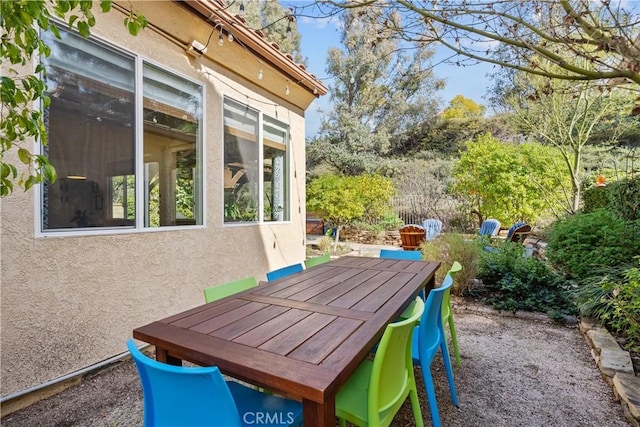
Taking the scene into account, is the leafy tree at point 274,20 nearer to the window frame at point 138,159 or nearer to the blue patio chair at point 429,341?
the window frame at point 138,159

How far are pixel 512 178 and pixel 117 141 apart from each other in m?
9.62

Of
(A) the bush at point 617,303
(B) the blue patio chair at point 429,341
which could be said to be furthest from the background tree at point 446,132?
(B) the blue patio chair at point 429,341

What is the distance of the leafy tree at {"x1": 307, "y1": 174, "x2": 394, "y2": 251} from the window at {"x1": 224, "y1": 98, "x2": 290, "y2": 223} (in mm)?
4207

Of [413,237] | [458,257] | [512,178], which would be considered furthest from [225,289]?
[512,178]

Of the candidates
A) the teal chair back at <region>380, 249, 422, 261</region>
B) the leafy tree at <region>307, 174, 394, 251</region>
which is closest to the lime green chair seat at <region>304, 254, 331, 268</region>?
the teal chair back at <region>380, 249, 422, 261</region>

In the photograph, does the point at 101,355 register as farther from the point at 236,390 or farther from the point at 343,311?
the point at 343,311

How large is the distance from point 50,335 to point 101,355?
0.47 m

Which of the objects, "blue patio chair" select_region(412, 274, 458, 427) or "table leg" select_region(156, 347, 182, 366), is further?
"blue patio chair" select_region(412, 274, 458, 427)

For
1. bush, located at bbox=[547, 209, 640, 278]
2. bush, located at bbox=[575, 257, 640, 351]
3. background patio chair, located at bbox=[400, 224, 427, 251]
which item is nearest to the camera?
bush, located at bbox=[575, 257, 640, 351]

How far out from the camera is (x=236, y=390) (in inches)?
66.1

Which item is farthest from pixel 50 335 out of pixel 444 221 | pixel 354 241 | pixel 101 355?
pixel 444 221

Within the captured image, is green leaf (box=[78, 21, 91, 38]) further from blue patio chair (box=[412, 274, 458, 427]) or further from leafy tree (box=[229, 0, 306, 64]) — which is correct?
leafy tree (box=[229, 0, 306, 64])

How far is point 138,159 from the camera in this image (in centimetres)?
313

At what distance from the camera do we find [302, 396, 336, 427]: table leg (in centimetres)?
114
